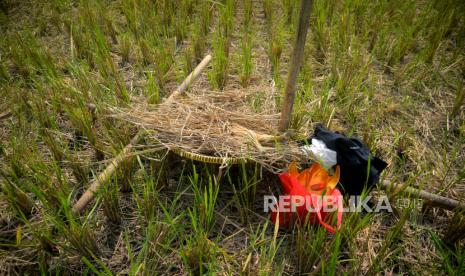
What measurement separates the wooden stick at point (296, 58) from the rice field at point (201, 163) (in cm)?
13

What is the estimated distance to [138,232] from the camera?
120 cm

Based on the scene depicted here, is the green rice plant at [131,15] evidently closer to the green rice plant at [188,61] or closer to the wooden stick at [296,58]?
the green rice plant at [188,61]

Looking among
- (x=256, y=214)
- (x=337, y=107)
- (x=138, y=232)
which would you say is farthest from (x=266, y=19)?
(x=138, y=232)

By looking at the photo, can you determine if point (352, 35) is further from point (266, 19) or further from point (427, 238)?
point (427, 238)

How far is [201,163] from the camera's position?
140 cm

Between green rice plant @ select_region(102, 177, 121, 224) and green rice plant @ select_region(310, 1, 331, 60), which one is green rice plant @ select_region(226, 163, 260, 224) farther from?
green rice plant @ select_region(310, 1, 331, 60)

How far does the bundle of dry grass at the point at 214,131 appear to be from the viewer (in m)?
1.22

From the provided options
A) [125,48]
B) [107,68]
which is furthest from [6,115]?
[125,48]

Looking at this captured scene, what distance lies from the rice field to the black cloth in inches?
5.5

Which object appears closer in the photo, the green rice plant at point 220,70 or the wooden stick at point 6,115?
the wooden stick at point 6,115

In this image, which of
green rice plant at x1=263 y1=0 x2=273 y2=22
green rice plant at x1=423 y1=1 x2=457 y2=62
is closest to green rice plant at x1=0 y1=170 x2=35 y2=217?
green rice plant at x1=263 y1=0 x2=273 y2=22

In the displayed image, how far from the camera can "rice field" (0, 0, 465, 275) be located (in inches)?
42.1

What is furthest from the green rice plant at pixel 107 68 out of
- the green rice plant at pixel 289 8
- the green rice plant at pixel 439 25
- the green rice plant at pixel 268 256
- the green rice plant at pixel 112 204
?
the green rice plant at pixel 439 25

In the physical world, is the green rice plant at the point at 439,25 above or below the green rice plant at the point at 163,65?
above
